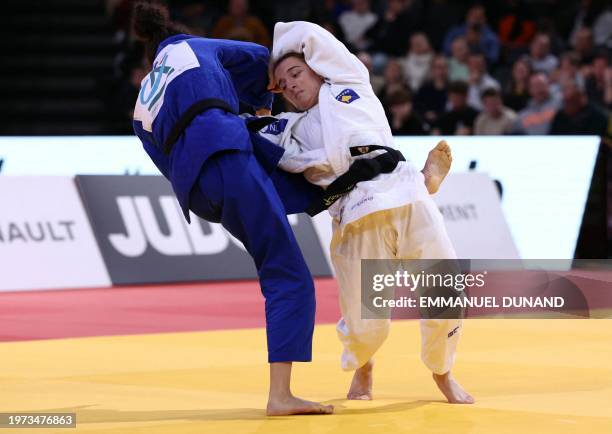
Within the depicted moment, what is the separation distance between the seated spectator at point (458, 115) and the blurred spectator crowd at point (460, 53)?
1 cm

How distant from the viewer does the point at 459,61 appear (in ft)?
47.0

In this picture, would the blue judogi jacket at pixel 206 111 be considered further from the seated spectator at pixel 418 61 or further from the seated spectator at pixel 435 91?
the seated spectator at pixel 418 61

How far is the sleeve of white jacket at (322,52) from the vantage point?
15.1 feet

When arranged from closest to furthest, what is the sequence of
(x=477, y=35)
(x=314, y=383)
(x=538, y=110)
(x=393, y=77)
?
1. (x=314, y=383)
2. (x=538, y=110)
3. (x=393, y=77)
4. (x=477, y=35)

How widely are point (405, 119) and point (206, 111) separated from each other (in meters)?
7.46

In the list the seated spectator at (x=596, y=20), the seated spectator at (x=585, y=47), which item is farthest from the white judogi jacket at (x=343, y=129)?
the seated spectator at (x=596, y=20)

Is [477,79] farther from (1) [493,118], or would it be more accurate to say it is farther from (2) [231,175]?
(2) [231,175]

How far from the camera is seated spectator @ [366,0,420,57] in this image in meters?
14.8

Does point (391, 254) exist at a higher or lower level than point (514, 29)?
higher

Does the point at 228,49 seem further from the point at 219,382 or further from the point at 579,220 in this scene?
the point at 579,220

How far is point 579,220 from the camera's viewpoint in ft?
36.0

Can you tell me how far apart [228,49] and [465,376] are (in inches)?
69.0

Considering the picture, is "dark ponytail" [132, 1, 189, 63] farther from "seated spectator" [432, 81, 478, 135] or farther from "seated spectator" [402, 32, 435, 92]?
"seated spectator" [402, 32, 435, 92]

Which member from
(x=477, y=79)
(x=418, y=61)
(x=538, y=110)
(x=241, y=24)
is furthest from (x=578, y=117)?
(x=241, y=24)
